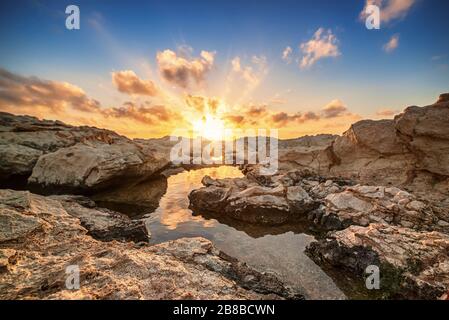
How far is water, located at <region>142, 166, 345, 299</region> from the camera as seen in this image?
27.0ft

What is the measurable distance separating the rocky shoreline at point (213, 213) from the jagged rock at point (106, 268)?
0.12ft

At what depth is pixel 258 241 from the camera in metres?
11.8

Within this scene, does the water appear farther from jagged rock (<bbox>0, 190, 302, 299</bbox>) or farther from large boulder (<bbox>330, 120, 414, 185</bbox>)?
large boulder (<bbox>330, 120, 414, 185</bbox>)

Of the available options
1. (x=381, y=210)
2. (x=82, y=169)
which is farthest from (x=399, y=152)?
(x=82, y=169)

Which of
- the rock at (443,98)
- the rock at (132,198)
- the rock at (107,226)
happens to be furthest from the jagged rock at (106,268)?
the rock at (443,98)

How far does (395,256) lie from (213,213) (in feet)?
34.9

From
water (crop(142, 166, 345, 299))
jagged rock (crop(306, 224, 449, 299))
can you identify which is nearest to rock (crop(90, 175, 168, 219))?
water (crop(142, 166, 345, 299))

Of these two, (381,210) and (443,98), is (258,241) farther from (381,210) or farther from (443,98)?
(443,98)

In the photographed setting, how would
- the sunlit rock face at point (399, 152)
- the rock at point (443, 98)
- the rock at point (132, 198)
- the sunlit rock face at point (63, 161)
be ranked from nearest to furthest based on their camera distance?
1. the rock at point (132, 198)
2. the sunlit rock face at point (399, 152)
3. the sunlit rock face at point (63, 161)
4. the rock at point (443, 98)

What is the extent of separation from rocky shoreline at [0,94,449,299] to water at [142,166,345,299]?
794 mm

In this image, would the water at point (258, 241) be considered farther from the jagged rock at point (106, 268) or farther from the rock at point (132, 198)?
the jagged rock at point (106, 268)

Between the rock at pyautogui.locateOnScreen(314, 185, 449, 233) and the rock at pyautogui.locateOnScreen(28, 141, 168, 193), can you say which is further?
the rock at pyautogui.locateOnScreen(28, 141, 168, 193)

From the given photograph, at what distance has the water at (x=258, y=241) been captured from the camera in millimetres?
8227

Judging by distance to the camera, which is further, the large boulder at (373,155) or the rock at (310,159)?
the rock at (310,159)
